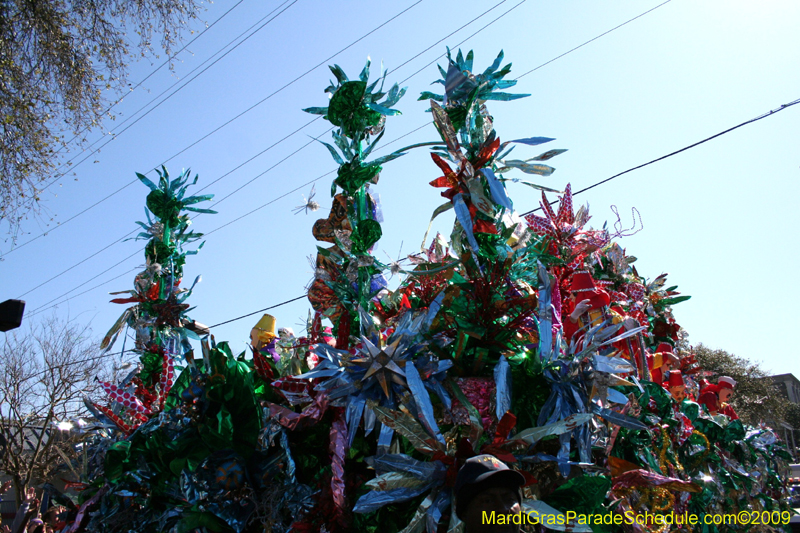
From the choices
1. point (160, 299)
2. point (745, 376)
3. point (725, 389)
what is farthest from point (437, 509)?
point (745, 376)

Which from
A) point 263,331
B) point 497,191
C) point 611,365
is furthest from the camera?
point 263,331

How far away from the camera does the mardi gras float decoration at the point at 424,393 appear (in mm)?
2117

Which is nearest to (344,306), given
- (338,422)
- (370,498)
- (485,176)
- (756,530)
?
(338,422)

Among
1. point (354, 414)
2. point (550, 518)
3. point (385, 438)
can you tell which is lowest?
point (550, 518)

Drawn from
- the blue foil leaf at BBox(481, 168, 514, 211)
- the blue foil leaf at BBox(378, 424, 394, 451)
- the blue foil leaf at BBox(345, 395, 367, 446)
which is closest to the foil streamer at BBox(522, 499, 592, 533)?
the blue foil leaf at BBox(378, 424, 394, 451)

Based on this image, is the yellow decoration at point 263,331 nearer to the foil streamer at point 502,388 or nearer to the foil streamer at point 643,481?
the foil streamer at point 502,388

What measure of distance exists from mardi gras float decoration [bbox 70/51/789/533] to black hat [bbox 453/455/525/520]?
0.36 feet

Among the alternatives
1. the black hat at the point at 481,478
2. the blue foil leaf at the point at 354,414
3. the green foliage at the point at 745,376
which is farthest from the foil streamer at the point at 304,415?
the green foliage at the point at 745,376

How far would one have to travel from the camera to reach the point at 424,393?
2195 millimetres

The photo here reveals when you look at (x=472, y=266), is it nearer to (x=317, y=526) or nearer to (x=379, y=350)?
(x=379, y=350)

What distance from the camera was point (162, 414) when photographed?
2.76 metres

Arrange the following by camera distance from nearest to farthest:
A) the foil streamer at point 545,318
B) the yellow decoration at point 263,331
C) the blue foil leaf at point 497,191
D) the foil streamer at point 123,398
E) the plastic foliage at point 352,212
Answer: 1. the foil streamer at point 545,318
2. the blue foil leaf at point 497,191
3. the plastic foliage at point 352,212
4. the foil streamer at point 123,398
5. the yellow decoration at point 263,331

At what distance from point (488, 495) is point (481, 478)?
6 cm

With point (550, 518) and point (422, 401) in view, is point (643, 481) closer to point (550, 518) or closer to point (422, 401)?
point (550, 518)
